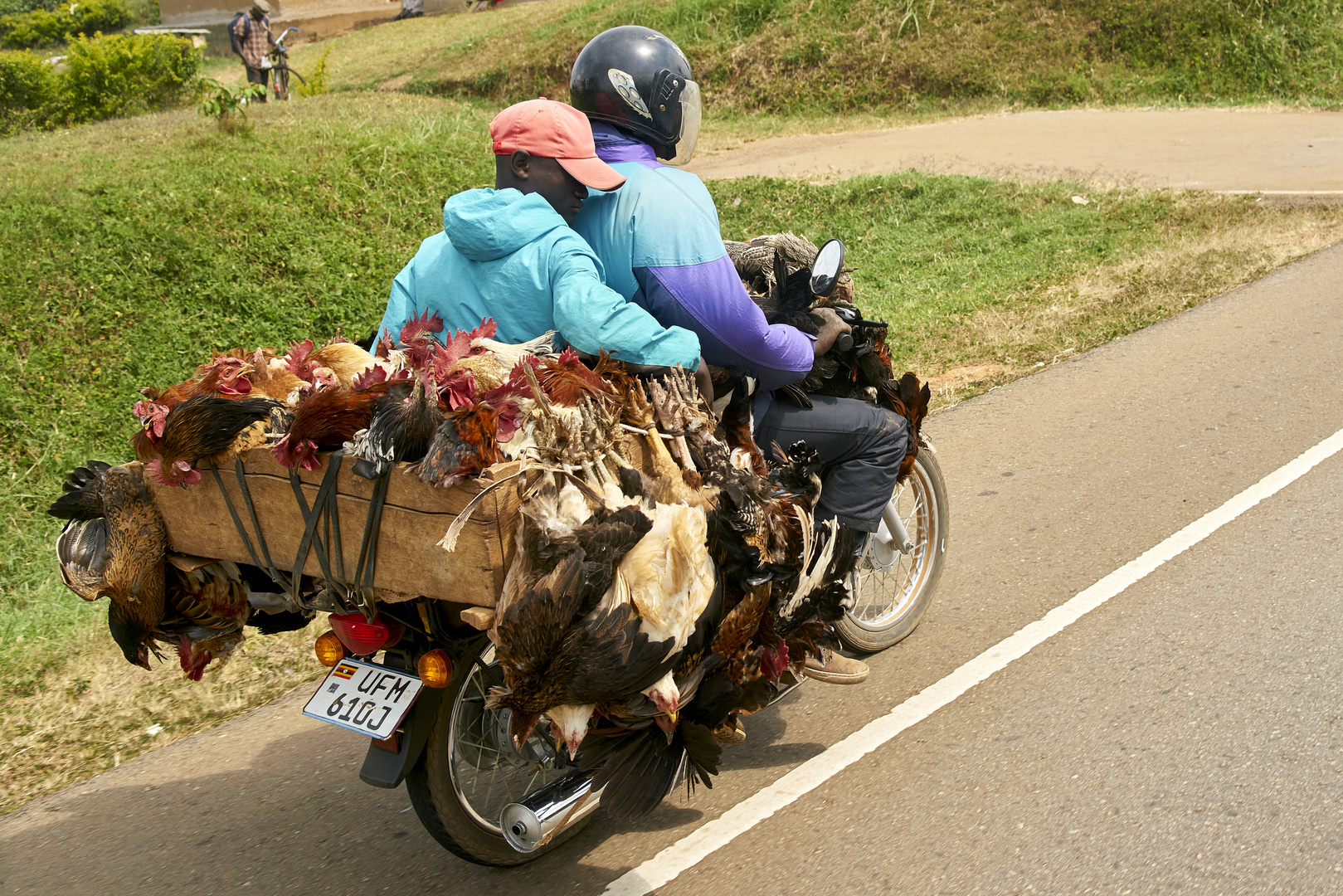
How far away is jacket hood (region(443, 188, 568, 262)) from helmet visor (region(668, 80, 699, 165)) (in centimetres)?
70

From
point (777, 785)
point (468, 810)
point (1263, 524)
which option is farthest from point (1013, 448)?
point (468, 810)

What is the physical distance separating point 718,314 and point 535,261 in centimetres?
56

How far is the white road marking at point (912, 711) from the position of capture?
3248 millimetres

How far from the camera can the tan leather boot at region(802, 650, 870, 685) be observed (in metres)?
3.68

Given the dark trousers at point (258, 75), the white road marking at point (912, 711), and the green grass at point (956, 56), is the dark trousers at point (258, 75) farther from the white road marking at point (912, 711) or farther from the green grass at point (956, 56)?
the white road marking at point (912, 711)

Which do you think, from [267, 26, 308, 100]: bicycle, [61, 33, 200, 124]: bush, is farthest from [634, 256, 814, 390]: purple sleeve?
[267, 26, 308, 100]: bicycle

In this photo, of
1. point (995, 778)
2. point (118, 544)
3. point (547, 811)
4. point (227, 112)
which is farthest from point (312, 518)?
point (227, 112)

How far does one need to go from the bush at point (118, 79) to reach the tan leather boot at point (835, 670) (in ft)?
54.2

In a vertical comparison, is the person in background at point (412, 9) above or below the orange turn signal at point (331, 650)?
above

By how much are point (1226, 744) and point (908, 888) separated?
4.02ft

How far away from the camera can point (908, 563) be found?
4.57 m

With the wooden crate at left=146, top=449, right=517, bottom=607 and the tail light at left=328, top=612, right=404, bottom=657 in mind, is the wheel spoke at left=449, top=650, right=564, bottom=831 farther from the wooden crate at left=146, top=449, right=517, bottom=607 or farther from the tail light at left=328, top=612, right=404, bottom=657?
the wooden crate at left=146, top=449, right=517, bottom=607

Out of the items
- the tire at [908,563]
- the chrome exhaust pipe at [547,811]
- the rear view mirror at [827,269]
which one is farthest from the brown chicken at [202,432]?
the tire at [908,563]

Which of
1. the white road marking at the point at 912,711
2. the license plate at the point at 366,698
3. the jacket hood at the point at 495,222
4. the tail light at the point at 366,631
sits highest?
the jacket hood at the point at 495,222
